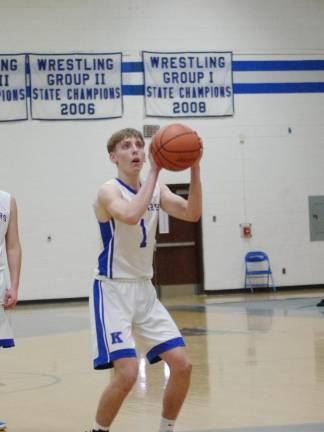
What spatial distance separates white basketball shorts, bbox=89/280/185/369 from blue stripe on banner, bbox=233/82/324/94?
50.9 ft

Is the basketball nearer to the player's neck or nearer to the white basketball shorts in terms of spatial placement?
the player's neck

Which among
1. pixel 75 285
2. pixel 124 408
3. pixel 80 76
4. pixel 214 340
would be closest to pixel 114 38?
pixel 80 76

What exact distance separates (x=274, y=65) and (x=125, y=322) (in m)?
16.0

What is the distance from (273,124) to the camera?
20.2 meters

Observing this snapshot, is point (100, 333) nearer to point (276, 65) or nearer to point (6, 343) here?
point (6, 343)

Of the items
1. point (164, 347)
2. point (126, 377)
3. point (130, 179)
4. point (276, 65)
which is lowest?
point (126, 377)

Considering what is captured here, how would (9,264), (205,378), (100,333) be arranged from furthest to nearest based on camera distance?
(205,378) → (9,264) → (100,333)

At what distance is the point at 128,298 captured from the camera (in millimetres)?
4977

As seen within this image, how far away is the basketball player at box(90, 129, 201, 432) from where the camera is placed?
4.87 m

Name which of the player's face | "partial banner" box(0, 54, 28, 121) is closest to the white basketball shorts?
the player's face

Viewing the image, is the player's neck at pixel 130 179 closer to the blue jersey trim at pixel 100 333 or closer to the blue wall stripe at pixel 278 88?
the blue jersey trim at pixel 100 333

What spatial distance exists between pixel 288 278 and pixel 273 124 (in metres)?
3.52

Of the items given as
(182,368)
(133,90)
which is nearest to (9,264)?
(182,368)

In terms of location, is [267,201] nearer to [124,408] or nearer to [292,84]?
[292,84]
